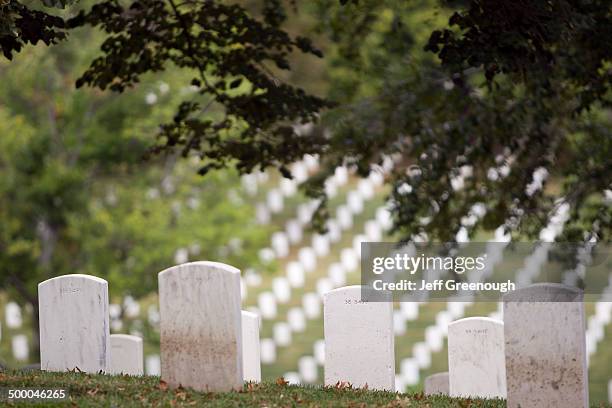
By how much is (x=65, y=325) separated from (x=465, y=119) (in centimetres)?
562

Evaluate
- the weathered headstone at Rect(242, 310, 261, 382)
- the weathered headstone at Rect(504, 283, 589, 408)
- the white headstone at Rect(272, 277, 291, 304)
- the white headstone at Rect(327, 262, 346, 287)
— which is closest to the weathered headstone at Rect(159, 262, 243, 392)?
the weathered headstone at Rect(242, 310, 261, 382)

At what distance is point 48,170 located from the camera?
23500 mm

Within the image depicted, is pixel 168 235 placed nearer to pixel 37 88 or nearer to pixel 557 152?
pixel 37 88

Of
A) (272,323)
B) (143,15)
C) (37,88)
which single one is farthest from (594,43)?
(272,323)

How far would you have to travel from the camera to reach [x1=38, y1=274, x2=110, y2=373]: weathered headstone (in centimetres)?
925

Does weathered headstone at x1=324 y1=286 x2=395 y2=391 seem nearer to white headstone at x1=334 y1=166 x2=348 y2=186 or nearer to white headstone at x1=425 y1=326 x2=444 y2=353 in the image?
white headstone at x1=425 y1=326 x2=444 y2=353

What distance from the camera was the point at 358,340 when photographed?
9.20 m

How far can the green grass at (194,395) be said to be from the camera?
7.67 metres

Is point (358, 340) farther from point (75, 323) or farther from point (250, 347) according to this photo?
point (75, 323)

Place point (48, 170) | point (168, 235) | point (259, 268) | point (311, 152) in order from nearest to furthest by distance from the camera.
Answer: point (311, 152) → point (48, 170) → point (168, 235) → point (259, 268)

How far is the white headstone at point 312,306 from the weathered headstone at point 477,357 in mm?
26412

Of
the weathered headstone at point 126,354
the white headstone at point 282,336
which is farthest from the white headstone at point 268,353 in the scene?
the weathered headstone at point 126,354

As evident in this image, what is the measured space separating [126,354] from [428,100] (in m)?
5.28

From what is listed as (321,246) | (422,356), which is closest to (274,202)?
(321,246)
